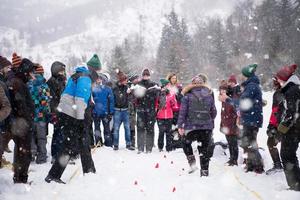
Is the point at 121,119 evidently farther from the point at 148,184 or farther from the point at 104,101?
the point at 148,184

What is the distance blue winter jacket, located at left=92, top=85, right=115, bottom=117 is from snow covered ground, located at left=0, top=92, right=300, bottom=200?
2623 millimetres

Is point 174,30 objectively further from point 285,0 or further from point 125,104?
point 125,104

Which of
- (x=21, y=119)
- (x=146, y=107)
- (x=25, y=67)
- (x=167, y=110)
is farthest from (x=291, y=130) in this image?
(x=146, y=107)

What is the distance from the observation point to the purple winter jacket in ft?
25.8

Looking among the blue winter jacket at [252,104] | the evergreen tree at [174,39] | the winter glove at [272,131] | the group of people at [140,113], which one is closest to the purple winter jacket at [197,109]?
the group of people at [140,113]

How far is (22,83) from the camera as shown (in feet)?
23.1

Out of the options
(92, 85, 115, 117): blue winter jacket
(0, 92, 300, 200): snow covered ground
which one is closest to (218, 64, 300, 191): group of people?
(0, 92, 300, 200): snow covered ground

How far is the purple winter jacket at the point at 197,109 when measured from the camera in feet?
25.8

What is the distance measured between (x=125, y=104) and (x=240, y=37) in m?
76.0

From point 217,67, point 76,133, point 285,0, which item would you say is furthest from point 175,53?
point 76,133

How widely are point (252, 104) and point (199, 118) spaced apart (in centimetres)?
151

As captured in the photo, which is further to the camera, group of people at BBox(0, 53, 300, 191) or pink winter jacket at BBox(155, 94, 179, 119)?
pink winter jacket at BBox(155, 94, 179, 119)

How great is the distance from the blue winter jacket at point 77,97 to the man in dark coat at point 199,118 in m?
2.06

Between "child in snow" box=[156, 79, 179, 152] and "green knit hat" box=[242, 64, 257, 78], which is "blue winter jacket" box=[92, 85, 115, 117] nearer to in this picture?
"child in snow" box=[156, 79, 179, 152]
